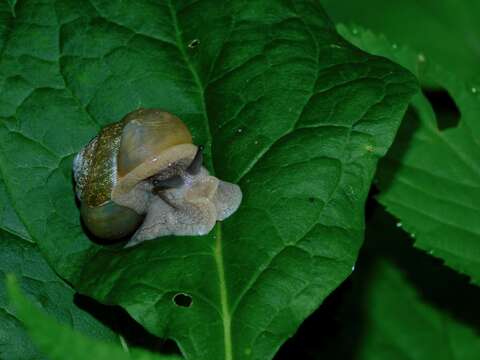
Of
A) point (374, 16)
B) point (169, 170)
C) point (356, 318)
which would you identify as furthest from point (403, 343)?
point (374, 16)

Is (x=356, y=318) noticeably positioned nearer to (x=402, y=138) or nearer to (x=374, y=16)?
(x=402, y=138)

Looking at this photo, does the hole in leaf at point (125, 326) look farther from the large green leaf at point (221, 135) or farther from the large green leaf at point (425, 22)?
the large green leaf at point (425, 22)

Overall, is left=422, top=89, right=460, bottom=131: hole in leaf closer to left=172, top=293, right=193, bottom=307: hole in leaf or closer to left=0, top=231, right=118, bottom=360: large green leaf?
left=172, top=293, right=193, bottom=307: hole in leaf

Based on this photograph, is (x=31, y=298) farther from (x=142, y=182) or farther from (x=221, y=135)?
(x=221, y=135)

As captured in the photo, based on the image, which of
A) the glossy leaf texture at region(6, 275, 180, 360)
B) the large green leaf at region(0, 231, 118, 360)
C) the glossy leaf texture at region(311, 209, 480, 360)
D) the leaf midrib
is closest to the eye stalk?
the leaf midrib

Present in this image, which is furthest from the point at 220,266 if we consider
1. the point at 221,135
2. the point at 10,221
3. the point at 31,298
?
the point at 10,221
